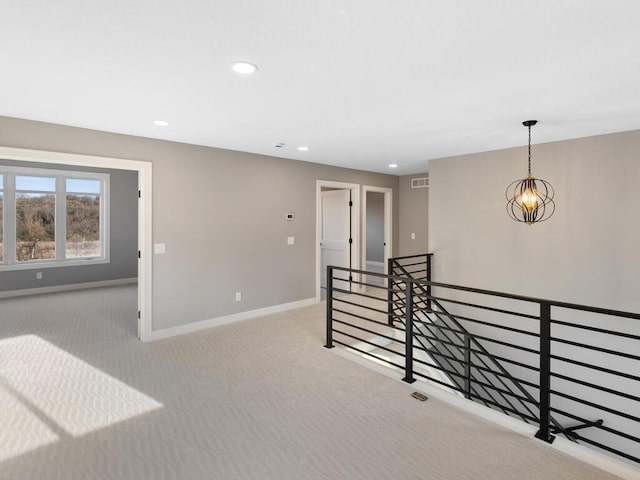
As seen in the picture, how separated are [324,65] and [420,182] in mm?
5325

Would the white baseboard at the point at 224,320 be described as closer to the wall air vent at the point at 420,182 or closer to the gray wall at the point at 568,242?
the gray wall at the point at 568,242

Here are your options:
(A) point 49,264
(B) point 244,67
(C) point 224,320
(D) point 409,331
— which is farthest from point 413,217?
(A) point 49,264

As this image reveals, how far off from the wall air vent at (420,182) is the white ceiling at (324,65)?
323 cm

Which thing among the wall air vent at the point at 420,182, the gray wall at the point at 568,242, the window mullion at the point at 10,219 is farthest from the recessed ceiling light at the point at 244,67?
the window mullion at the point at 10,219

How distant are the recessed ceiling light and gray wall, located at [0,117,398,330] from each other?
2.35m

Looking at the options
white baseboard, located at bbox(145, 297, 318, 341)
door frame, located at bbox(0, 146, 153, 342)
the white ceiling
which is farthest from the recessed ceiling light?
white baseboard, located at bbox(145, 297, 318, 341)

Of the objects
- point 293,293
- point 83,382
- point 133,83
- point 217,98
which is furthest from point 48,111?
point 293,293

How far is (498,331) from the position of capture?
4.90m

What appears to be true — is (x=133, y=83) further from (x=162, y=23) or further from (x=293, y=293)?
(x=293, y=293)

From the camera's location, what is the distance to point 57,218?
7.05m

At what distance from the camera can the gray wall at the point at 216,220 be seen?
12.8ft

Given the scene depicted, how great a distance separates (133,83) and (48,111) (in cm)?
122

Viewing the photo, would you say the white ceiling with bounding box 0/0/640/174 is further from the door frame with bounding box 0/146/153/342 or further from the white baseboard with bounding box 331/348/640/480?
the white baseboard with bounding box 331/348/640/480

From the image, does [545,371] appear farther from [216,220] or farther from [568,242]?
[216,220]
